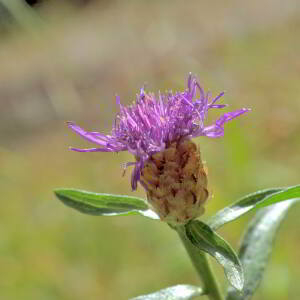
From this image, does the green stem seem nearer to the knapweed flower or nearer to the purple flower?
the knapweed flower

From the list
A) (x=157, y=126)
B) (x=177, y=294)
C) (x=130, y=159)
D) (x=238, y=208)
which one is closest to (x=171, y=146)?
(x=157, y=126)

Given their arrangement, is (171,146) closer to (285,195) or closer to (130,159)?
(285,195)

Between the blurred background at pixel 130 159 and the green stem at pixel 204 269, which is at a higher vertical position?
the green stem at pixel 204 269

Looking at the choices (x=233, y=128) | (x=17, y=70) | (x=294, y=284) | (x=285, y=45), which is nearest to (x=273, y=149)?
(x=233, y=128)

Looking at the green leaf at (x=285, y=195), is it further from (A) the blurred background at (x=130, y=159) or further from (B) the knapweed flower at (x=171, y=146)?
(A) the blurred background at (x=130, y=159)

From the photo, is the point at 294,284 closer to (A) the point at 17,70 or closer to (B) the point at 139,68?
(B) the point at 139,68

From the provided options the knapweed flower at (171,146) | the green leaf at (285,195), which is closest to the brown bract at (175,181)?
the knapweed flower at (171,146)
